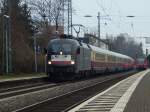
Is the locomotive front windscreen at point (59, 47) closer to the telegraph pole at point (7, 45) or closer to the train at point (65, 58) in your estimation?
the train at point (65, 58)

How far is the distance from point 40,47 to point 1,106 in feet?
193

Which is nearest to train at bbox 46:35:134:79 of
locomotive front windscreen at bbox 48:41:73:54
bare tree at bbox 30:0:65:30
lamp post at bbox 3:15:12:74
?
locomotive front windscreen at bbox 48:41:73:54

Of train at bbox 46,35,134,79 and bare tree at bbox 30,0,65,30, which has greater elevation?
bare tree at bbox 30,0,65,30

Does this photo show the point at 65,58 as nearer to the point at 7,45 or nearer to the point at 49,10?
the point at 7,45

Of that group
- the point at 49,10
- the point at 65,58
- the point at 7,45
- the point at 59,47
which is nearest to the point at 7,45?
the point at 7,45

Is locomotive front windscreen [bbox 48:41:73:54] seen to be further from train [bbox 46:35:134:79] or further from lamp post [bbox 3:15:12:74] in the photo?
lamp post [bbox 3:15:12:74]

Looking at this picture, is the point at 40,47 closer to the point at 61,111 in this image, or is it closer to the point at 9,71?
the point at 9,71

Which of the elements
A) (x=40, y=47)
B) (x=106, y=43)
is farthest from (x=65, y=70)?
(x=106, y=43)

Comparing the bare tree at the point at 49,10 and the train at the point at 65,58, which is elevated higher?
the bare tree at the point at 49,10

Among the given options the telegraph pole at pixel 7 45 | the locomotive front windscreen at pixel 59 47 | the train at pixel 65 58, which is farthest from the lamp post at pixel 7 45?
the locomotive front windscreen at pixel 59 47

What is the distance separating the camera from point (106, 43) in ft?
430

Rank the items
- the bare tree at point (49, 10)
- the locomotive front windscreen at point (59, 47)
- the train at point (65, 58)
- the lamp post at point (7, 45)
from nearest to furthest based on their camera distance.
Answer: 1. the train at point (65, 58)
2. the locomotive front windscreen at point (59, 47)
3. the lamp post at point (7, 45)
4. the bare tree at point (49, 10)

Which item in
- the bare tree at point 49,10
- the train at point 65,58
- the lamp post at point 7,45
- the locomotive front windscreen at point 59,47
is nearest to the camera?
the train at point 65,58

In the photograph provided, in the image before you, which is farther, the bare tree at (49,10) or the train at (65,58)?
the bare tree at (49,10)
